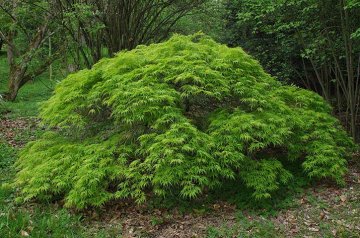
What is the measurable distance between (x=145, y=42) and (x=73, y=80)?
18.6 ft

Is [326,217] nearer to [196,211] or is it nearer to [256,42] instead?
[196,211]

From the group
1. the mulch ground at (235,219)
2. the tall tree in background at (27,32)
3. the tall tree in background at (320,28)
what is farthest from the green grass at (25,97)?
the tall tree in background at (320,28)

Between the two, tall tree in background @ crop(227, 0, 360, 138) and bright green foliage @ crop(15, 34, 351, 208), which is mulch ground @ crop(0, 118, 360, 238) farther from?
tall tree in background @ crop(227, 0, 360, 138)

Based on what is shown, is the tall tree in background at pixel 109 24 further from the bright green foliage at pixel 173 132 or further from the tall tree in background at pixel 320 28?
the bright green foliage at pixel 173 132

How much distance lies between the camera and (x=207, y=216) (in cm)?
520

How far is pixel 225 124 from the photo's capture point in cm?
539

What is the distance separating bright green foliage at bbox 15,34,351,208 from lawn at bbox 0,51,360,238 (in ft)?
0.68

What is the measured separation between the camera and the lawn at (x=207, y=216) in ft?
15.4

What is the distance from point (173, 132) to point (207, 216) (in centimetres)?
123

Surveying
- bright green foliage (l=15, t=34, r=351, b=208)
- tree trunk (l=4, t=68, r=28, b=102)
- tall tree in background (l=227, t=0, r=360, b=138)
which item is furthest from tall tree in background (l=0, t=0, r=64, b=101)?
tall tree in background (l=227, t=0, r=360, b=138)

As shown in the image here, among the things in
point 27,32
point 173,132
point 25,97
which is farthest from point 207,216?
point 25,97

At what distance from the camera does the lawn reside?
15.4 feet

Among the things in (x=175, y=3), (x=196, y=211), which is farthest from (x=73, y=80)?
(x=175, y=3)

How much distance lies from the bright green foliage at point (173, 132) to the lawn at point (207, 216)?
0.68 ft
